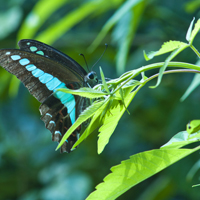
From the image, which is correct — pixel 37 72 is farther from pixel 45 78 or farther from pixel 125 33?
pixel 125 33

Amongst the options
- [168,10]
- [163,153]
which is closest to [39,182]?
[168,10]

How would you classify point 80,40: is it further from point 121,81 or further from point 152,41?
point 121,81

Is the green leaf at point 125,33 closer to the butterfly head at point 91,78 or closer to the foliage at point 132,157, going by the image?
the butterfly head at point 91,78

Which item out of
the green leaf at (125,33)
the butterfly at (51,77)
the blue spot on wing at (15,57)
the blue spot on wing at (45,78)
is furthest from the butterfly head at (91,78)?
the green leaf at (125,33)

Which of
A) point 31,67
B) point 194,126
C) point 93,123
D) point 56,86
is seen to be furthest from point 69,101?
point 194,126

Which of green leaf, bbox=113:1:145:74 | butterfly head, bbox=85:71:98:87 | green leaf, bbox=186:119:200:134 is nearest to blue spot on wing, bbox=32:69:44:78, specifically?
butterfly head, bbox=85:71:98:87
